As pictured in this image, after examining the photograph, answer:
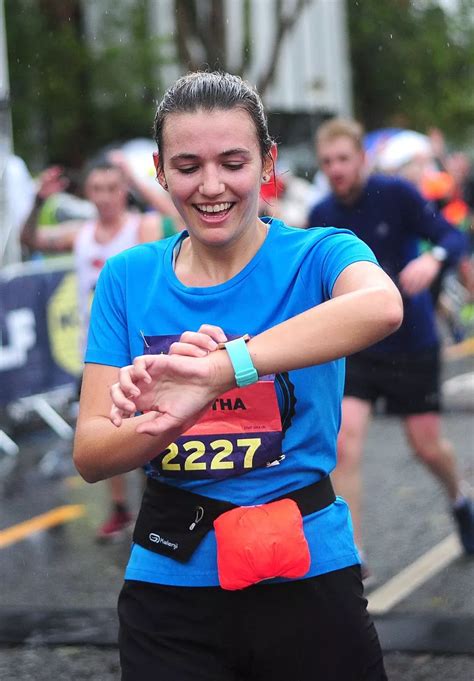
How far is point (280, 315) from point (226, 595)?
56 centimetres

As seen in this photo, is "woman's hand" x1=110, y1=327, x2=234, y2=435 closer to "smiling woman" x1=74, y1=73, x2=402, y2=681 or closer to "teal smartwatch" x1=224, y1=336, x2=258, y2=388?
"teal smartwatch" x1=224, y1=336, x2=258, y2=388

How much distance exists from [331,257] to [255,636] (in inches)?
29.7

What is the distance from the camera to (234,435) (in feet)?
8.23

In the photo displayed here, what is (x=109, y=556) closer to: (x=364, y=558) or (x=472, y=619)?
(x=364, y=558)

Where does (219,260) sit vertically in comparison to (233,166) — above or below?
below

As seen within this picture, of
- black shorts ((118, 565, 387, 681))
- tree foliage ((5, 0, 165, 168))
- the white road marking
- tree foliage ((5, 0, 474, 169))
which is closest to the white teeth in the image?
black shorts ((118, 565, 387, 681))

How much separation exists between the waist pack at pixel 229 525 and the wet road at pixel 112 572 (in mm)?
2004

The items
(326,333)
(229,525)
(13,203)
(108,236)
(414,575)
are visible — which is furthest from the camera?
(13,203)

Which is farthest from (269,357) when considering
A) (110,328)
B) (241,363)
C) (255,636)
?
(255,636)

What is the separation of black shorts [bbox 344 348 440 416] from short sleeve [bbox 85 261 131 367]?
335 cm

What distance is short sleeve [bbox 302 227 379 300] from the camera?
2.41 meters

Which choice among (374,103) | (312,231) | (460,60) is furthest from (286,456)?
(374,103)

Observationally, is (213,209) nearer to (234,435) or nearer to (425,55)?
(234,435)

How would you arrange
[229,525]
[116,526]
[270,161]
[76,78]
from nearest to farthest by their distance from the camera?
[229,525] → [270,161] → [116,526] → [76,78]
